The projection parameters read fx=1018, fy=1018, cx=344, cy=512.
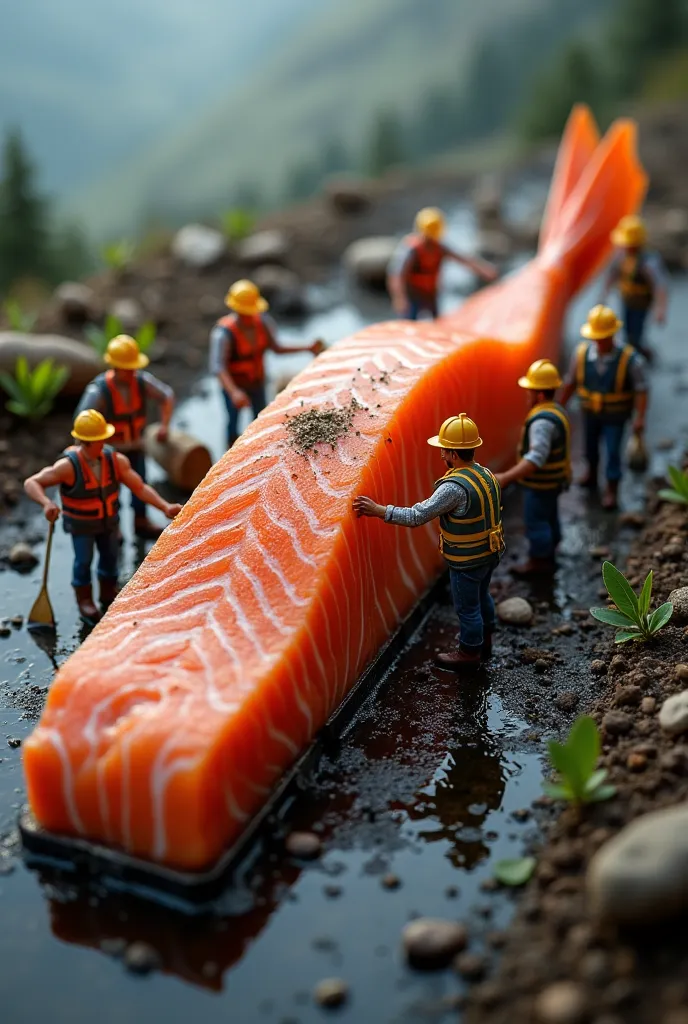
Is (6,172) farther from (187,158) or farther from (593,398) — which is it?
(187,158)

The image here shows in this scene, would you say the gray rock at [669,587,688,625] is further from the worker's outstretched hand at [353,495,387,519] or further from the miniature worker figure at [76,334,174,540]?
the miniature worker figure at [76,334,174,540]

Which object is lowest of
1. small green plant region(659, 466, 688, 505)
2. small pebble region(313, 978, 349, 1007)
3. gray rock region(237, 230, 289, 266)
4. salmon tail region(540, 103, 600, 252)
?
small pebble region(313, 978, 349, 1007)

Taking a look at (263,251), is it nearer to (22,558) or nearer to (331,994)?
(22,558)

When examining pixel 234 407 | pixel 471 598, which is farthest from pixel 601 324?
pixel 234 407

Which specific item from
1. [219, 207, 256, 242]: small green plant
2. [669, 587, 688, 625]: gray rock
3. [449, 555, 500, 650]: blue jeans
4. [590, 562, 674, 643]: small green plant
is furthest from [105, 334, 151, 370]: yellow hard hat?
[219, 207, 256, 242]: small green plant

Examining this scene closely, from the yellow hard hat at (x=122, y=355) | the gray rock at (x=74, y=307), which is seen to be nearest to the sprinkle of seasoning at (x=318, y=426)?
the yellow hard hat at (x=122, y=355)

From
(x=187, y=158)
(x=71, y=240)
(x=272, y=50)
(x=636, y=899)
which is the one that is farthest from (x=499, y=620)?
(x=272, y=50)
